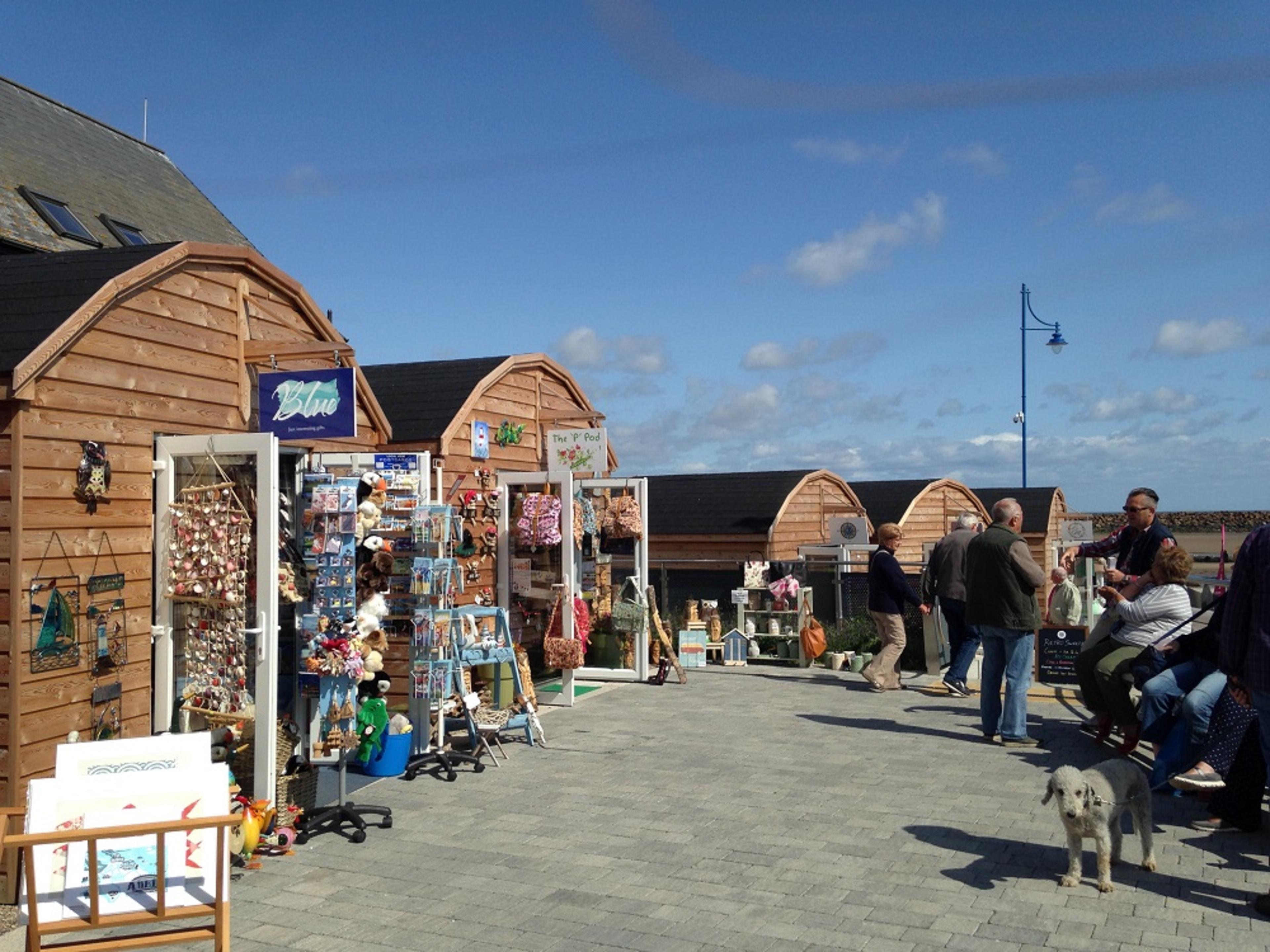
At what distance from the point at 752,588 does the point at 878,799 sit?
25.5 ft

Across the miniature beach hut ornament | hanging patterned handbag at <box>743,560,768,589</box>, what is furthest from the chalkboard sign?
hanging patterned handbag at <box>743,560,768,589</box>

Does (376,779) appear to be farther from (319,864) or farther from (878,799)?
(878,799)

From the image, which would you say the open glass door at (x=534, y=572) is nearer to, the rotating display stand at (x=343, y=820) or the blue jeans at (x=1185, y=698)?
the rotating display stand at (x=343, y=820)

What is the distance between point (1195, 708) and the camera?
6.87m

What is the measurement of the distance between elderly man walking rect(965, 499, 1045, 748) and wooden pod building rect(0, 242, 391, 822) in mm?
5221

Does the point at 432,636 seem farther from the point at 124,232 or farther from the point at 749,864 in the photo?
the point at 124,232

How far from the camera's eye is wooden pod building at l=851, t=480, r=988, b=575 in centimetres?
2291

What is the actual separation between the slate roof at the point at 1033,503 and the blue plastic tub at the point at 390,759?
1881 centimetres

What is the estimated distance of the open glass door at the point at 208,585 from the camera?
274 inches

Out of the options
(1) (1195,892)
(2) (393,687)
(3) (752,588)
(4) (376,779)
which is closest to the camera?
(1) (1195,892)

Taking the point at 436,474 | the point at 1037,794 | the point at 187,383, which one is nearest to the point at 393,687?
the point at 436,474

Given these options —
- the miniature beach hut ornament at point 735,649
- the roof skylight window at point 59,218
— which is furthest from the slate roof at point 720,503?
the roof skylight window at point 59,218

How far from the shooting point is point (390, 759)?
8375mm

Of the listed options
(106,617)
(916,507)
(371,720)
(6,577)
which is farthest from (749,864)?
(916,507)
